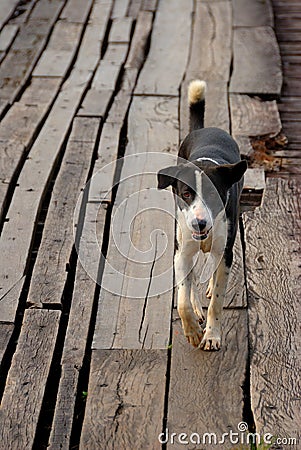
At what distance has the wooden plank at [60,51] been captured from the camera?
6699mm

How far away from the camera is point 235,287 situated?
13.6 feet

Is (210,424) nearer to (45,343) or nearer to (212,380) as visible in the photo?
(212,380)

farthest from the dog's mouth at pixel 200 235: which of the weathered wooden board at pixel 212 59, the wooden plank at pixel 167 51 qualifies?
the wooden plank at pixel 167 51

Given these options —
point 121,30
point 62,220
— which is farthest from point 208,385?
point 121,30

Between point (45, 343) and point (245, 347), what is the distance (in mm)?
884

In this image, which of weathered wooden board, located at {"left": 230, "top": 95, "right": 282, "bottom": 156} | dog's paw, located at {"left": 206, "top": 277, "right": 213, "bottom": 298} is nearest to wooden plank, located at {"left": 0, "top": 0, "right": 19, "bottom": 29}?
weathered wooden board, located at {"left": 230, "top": 95, "right": 282, "bottom": 156}

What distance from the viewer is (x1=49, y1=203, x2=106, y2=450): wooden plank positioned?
3311 millimetres

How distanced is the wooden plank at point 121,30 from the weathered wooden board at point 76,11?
1.11ft

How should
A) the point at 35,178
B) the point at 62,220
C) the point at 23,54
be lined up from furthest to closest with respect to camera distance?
1. the point at 23,54
2. the point at 35,178
3. the point at 62,220

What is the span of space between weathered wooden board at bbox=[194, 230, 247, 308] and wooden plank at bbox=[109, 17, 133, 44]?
3.39 m

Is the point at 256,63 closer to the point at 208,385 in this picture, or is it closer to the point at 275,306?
the point at 275,306

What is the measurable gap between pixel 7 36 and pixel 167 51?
4.64ft

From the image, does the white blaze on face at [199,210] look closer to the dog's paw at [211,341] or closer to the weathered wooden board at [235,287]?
the dog's paw at [211,341]

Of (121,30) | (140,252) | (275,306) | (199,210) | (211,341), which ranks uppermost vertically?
(199,210)
